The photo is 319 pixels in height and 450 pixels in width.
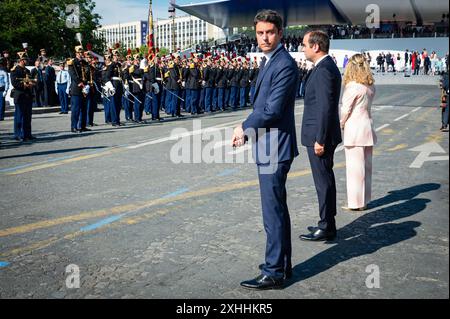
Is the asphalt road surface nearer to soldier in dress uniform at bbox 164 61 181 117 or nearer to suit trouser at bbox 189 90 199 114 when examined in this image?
soldier in dress uniform at bbox 164 61 181 117

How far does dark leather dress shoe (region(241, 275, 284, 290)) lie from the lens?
3.76 meters

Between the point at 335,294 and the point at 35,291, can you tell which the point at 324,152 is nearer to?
the point at 335,294

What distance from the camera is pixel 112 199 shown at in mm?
6461

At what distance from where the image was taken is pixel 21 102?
11930mm

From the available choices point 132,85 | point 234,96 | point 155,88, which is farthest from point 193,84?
point 234,96

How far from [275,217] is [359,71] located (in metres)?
2.83

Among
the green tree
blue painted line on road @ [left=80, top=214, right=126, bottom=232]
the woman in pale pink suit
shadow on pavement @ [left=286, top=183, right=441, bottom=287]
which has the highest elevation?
the green tree

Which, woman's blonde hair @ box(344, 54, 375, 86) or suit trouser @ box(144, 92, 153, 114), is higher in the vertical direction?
woman's blonde hair @ box(344, 54, 375, 86)

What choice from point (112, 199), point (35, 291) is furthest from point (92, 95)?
point (35, 291)

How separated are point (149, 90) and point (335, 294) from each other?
14.4 metres

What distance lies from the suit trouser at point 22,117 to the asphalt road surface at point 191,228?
6.27ft

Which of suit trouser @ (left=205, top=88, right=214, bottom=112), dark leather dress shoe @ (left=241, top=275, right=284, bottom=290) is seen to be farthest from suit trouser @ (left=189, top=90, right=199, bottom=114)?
dark leather dress shoe @ (left=241, top=275, right=284, bottom=290)

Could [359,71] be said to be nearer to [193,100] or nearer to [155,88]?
[155,88]

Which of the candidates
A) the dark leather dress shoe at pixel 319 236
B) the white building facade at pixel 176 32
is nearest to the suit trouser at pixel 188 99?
the dark leather dress shoe at pixel 319 236
